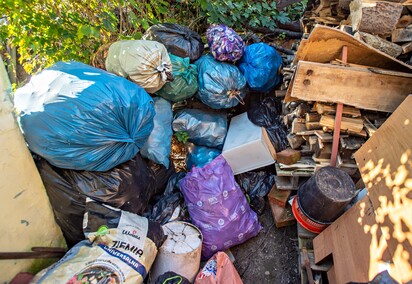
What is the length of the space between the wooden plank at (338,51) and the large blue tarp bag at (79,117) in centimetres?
121

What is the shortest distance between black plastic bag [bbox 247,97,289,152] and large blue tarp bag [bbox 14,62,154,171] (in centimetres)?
131

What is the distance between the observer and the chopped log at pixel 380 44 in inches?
73.0

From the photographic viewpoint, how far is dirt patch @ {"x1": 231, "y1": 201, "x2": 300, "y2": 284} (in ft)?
6.65

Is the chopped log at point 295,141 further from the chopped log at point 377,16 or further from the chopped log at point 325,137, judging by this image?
the chopped log at point 377,16

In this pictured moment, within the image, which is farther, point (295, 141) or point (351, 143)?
point (295, 141)

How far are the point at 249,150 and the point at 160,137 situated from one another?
0.77 metres

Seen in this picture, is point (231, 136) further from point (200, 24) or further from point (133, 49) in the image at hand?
point (200, 24)

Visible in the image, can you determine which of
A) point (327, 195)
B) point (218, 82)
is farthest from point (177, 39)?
point (327, 195)

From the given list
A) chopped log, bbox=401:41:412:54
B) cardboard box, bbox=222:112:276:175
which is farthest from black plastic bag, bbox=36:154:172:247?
chopped log, bbox=401:41:412:54

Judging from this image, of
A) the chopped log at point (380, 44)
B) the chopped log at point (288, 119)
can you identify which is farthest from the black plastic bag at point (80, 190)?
the chopped log at point (380, 44)

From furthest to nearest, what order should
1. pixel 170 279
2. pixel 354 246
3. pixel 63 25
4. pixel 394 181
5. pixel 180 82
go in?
pixel 63 25 → pixel 180 82 → pixel 170 279 → pixel 354 246 → pixel 394 181

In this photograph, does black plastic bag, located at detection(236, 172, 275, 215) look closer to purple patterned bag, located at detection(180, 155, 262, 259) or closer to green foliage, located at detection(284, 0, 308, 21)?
purple patterned bag, located at detection(180, 155, 262, 259)

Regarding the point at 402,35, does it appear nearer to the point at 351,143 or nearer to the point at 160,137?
the point at 351,143

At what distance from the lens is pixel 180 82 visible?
2.36 metres
